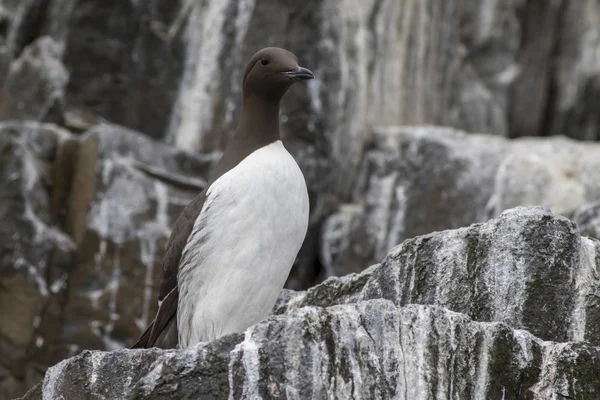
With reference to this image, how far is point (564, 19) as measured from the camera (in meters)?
13.5

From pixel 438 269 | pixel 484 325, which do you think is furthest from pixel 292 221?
pixel 484 325

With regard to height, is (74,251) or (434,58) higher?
(434,58)

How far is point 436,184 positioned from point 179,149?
2.40m

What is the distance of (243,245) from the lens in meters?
4.66

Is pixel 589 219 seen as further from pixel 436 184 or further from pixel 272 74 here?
pixel 436 184

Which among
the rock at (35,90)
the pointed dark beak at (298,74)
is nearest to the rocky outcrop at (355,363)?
the pointed dark beak at (298,74)

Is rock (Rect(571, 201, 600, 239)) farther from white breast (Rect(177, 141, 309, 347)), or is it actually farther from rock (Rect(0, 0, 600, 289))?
rock (Rect(0, 0, 600, 289))

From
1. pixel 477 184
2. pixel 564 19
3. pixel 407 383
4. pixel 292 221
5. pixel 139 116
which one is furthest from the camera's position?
pixel 564 19

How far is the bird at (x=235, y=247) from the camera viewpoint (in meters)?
4.65

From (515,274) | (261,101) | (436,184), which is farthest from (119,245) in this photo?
(515,274)

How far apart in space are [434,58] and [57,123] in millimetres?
4176

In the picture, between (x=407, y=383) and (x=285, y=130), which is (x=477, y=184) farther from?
(x=407, y=383)

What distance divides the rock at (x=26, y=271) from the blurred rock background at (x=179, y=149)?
13 millimetres

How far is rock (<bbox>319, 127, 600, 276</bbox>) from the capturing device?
33.6 ft
